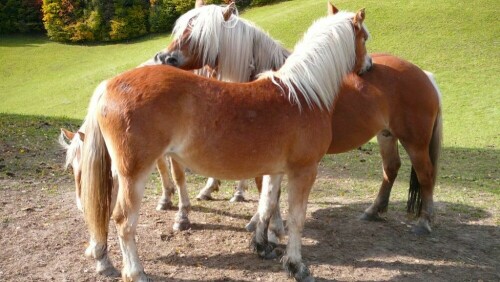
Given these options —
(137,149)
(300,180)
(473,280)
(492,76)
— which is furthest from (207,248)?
(492,76)

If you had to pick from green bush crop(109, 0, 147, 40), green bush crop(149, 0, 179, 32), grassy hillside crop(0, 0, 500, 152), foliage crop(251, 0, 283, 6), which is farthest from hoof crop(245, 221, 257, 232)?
foliage crop(251, 0, 283, 6)

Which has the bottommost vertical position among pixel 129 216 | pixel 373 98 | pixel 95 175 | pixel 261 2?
pixel 261 2

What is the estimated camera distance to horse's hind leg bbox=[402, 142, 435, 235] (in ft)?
17.9

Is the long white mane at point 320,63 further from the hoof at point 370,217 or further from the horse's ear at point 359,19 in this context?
the hoof at point 370,217

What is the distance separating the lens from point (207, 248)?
4.83 meters

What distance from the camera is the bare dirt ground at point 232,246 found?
4320mm

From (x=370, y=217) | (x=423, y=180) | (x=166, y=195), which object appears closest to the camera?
(x=423, y=180)

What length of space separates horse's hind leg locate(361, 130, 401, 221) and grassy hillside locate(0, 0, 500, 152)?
10.5m

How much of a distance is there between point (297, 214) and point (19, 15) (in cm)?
3802

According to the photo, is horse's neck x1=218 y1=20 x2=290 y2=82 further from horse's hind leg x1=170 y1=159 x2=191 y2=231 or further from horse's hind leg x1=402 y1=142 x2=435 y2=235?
horse's hind leg x1=402 y1=142 x2=435 y2=235

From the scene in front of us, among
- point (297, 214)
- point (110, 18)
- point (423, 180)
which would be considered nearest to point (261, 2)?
A: point (110, 18)

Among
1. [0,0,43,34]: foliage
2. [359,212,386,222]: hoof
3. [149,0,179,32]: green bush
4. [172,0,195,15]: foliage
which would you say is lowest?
[0,0,43,34]: foliage

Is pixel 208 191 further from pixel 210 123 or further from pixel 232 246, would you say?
pixel 210 123

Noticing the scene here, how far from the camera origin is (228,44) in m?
4.90
